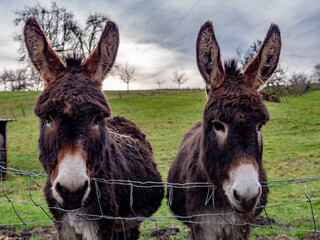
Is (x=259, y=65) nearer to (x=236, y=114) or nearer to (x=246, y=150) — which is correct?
(x=236, y=114)

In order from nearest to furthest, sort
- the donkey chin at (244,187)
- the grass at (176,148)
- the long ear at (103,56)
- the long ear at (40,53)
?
the donkey chin at (244,187), the long ear at (40,53), the long ear at (103,56), the grass at (176,148)

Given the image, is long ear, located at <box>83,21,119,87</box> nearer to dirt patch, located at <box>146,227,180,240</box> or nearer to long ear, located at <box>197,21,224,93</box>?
long ear, located at <box>197,21,224,93</box>

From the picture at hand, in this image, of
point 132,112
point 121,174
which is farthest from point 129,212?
point 132,112

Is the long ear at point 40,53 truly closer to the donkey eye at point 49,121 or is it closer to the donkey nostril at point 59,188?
the donkey eye at point 49,121

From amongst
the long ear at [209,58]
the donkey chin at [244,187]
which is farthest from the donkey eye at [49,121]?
the donkey chin at [244,187]

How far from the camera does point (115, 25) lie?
3.11m

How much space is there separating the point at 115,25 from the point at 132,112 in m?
28.7

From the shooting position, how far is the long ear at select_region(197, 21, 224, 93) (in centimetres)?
282

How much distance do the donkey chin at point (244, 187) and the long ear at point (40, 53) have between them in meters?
2.05

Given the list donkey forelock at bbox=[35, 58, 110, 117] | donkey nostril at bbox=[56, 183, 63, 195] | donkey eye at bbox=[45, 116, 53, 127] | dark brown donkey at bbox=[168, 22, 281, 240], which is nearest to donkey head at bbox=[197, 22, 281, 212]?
dark brown donkey at bbox=[168, 22, 281, 240]

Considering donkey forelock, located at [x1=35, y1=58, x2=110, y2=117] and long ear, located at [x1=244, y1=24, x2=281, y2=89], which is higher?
long ear, located at [x1=244, y1=24, x2=281, y2=89]

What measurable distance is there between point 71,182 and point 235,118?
1.42 meters

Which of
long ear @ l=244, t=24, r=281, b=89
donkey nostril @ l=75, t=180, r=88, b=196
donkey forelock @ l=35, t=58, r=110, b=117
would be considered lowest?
donkey nostril @ l=75, t=180, r=88, b=196

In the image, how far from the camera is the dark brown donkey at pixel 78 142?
2.26 meters
